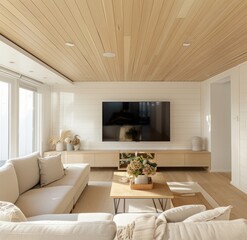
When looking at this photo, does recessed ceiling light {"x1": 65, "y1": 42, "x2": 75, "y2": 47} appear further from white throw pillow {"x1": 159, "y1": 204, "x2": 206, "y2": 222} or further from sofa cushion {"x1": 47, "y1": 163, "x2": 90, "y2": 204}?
white throw pillow {"x1": 159, "y1": 204, "x2": 206, "y2": 222}

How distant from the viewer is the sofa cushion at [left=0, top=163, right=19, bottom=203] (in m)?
2.35

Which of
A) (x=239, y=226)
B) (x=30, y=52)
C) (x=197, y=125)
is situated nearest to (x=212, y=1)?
(x=239, y=226)

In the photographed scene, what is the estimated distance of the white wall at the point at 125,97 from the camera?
6312mm

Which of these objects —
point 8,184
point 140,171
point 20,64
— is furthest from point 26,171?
point 20,64

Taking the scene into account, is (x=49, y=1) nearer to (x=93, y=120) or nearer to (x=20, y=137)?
(x=20, y=137)

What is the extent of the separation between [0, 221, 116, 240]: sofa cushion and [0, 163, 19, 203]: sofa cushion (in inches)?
52.4

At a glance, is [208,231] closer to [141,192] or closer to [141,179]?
[141,192]

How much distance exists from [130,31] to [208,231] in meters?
2.20

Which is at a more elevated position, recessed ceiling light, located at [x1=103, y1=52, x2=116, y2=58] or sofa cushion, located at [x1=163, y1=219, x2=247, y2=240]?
recessed ceiling light, located at [x1=103, y1=52, x2=116, y2=58]

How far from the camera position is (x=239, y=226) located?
114 centimetres

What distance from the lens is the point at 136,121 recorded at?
6117 millimetres

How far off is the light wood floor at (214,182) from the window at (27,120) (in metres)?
1.67

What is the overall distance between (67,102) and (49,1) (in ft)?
14.8

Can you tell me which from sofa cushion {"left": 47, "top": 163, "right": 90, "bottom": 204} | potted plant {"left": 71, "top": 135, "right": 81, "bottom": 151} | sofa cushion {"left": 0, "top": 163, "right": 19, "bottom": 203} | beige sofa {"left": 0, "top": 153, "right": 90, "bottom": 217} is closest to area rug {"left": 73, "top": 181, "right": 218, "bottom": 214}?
sofa cushion {"left": 47, "top": 163, "right": 90, "bottom": 204}
